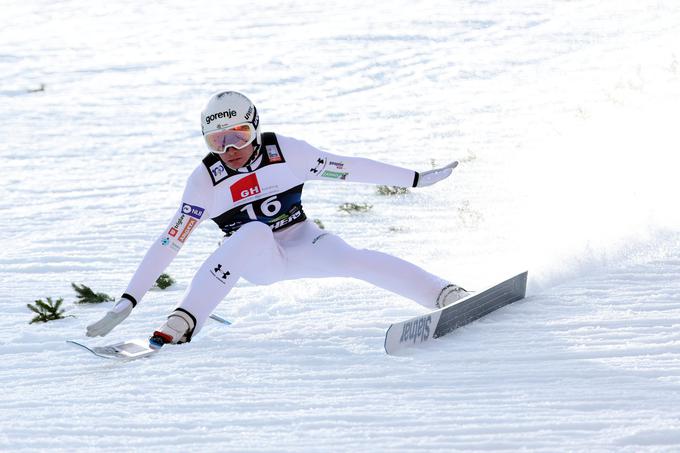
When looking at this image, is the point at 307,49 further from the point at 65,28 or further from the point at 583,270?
the point at 583,270

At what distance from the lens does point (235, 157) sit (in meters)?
6.25

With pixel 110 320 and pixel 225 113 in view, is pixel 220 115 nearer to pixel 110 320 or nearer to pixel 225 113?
pixel 225 113

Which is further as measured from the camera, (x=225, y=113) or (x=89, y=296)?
(x=89, y=296)

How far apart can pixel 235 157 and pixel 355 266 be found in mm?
948

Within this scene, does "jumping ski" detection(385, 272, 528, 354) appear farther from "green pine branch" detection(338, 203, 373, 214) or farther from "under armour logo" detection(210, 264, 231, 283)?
"green pine branch" detection(338, 203, 373, 214)

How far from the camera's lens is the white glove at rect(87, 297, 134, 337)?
5668 mm

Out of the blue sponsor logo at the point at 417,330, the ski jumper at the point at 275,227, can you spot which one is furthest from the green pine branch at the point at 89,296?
the blue sponsor logo at the point at 417,330

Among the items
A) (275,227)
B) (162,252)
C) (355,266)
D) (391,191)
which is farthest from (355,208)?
(162,252)

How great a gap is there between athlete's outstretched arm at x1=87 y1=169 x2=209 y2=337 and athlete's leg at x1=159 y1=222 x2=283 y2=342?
230 mm

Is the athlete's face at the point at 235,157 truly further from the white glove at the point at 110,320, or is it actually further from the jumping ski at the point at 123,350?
the jumping ski at the point at 123,350

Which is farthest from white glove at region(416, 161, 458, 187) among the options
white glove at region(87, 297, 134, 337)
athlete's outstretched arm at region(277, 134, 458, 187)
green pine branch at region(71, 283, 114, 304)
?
green pine branch at region(71, 283, 114, 304)

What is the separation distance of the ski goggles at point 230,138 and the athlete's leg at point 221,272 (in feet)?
1.59

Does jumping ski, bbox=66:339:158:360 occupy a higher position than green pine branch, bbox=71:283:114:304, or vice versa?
jumping ski, bbox=66:339:158:360

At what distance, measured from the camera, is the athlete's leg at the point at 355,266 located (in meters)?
6.24
